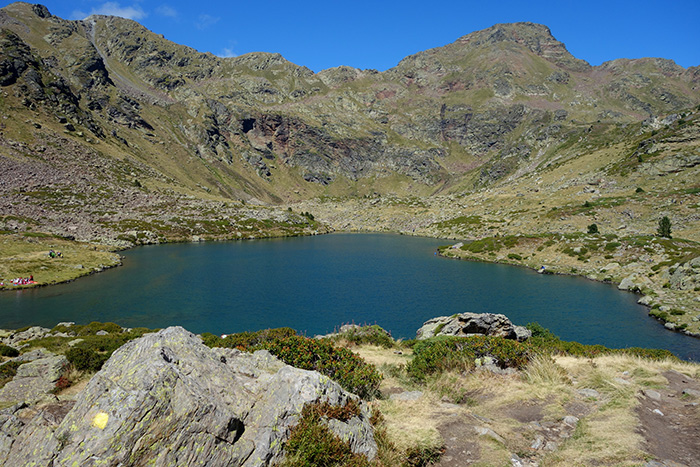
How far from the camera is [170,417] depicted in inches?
292

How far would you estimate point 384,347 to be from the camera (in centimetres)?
2761

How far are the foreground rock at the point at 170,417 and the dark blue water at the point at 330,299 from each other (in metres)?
29.8

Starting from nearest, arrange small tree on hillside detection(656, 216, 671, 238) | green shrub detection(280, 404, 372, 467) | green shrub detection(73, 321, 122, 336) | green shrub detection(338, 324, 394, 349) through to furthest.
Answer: green shrub detection(280, 404, 372, 467)
green shrub detection(338, 324, 394, 349)
green shrub detection(73, 321, 122, 336)
small tree on hillside detection(656, 216, 671, 238)

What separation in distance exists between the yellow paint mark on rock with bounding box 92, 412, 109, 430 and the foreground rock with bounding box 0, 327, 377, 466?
2cm

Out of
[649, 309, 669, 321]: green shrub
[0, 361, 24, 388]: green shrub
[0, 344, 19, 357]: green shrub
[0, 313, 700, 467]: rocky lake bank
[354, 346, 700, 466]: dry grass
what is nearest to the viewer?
[0, 313, 700, 467]: rocky lake bank

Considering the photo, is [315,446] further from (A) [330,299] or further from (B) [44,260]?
(B) [44,260]

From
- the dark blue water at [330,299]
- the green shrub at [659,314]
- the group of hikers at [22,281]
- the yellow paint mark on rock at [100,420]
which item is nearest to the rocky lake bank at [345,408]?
the yellow paint mark on rock at [100,420]

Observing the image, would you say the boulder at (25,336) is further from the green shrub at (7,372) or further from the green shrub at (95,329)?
the green shrub at (7,372)

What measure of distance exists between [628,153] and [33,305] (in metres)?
179

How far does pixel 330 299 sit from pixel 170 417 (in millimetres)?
44419

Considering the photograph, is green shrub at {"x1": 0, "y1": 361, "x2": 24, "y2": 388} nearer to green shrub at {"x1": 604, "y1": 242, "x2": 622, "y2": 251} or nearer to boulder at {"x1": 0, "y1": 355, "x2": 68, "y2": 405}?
boulder at {"x1": 0, "y1": 355, "x2": 68, "y2": 405}

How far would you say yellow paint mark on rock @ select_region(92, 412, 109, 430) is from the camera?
6.89 m

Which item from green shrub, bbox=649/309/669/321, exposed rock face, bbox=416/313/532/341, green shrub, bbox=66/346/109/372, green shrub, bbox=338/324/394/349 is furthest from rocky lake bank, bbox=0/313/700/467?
green shrub, bbox=649/309/669/321

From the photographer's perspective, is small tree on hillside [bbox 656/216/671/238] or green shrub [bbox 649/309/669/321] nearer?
green shrub [bbox 649/309/669/321]
